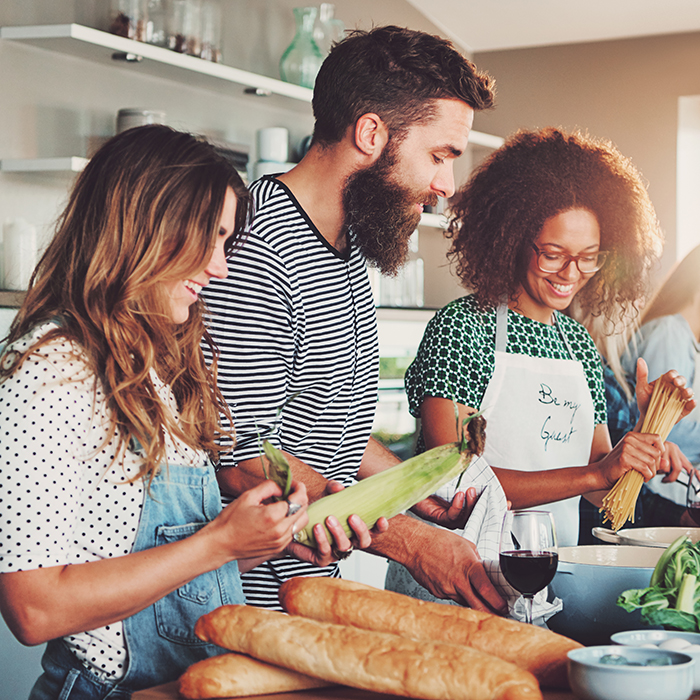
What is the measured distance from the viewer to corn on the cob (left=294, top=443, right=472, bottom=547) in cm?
112

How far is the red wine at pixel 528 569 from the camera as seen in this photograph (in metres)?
0.99

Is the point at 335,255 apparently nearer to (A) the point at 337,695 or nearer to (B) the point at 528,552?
(B) the point at 528,552

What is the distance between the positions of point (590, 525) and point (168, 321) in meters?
1.48

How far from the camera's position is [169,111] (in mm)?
2996

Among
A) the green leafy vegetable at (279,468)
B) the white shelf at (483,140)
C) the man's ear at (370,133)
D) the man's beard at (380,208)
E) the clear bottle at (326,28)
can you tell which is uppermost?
the clear bottle at (326,28)

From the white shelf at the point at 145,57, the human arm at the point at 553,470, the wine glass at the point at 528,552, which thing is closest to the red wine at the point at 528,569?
the wine glass at the point at 528,552

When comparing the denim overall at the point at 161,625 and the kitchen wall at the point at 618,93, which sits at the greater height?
the kitchen wall at the point at 618,93

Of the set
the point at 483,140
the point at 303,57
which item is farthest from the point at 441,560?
the point at 483,140

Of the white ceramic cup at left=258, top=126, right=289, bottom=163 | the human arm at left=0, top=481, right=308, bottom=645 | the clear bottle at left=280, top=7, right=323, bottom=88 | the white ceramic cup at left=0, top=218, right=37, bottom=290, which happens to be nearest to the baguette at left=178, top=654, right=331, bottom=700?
the human arm at left=0, top=481, right=308, bottom=645

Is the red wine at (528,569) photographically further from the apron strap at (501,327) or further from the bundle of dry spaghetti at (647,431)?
the apron strap at (501,327)

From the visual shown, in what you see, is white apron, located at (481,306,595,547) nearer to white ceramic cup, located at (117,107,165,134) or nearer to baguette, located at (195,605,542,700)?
baguette, located at (195,605,542,700)

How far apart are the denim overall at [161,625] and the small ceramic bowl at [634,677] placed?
1.73 feet

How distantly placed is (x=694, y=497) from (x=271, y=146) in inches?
83.5

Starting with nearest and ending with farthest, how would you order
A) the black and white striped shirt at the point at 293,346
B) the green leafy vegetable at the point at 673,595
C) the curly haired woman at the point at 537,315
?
the green leafy vegetable at the point at 673,595, the black and white striped shirt at the point at 293,346, the curly haired woman at the point at 537,315
